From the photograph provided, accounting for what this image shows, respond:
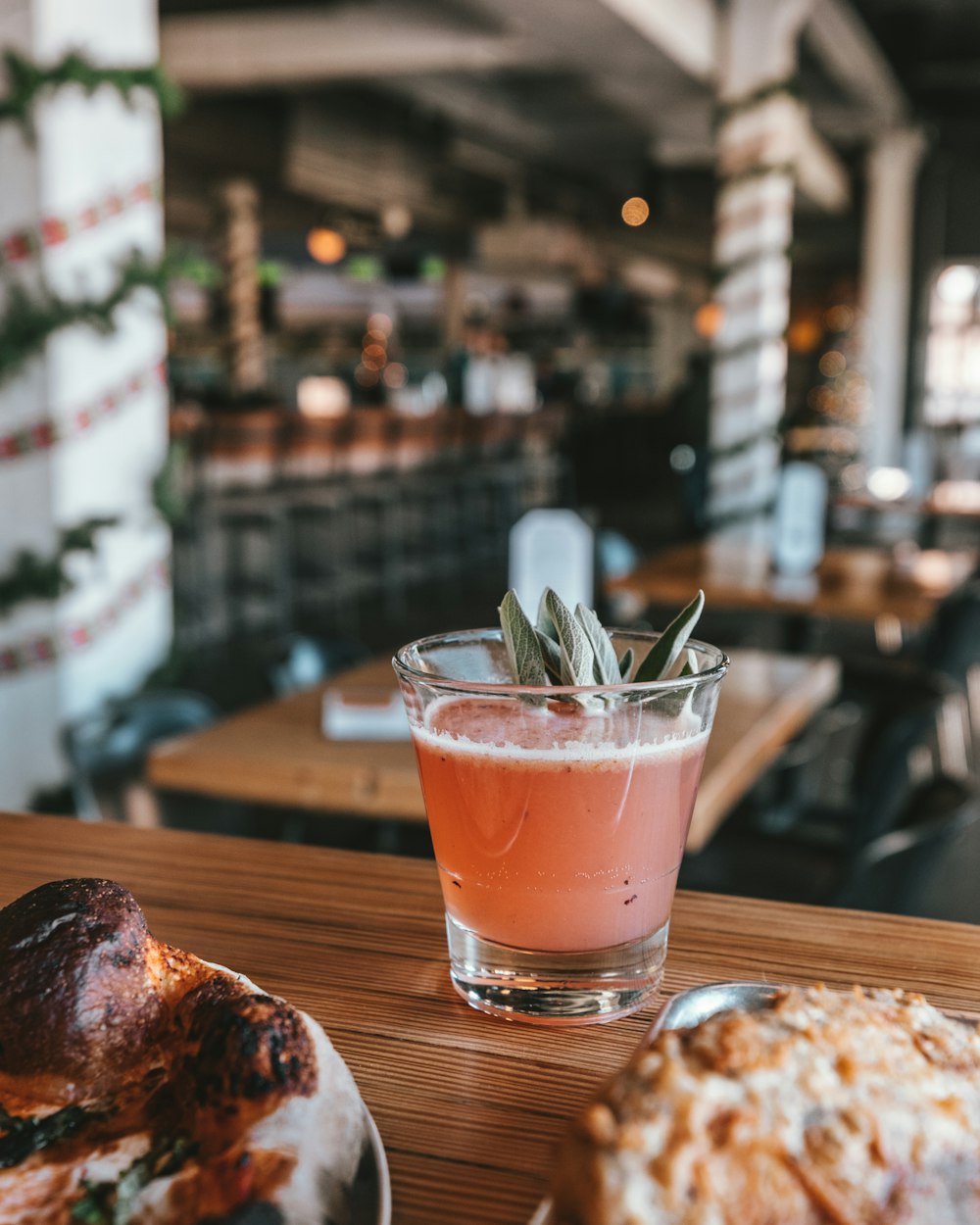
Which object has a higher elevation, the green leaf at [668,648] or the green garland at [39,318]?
the green garland at [39,318]

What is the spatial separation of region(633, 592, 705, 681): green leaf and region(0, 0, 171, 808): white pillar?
3141mm

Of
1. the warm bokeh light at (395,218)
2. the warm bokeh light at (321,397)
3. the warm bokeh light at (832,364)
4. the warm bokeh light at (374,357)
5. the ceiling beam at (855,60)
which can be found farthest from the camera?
the warm bokeh light at (374,357)

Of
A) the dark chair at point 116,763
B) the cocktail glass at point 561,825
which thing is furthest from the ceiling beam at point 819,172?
the cocktail glass at point 561,825

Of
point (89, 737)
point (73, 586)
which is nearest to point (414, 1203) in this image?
Result: point (89, 737)

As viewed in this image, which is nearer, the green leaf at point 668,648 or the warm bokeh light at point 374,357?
the green leaf at point 668,648

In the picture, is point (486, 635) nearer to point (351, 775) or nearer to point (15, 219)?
point (351, 775)

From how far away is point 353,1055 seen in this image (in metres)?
0.54

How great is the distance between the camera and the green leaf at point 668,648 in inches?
23.3

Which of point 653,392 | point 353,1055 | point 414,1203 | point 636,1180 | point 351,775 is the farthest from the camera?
point 653,392

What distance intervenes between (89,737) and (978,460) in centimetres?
720

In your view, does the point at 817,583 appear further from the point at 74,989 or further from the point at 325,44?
the point at 325,44

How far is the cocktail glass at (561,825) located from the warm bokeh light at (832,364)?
1398 cm

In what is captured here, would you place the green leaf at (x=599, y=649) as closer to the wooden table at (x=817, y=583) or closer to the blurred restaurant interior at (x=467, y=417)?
the blurred restaurant interior at (x=467, y=417)

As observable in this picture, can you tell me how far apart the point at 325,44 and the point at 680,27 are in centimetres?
205
